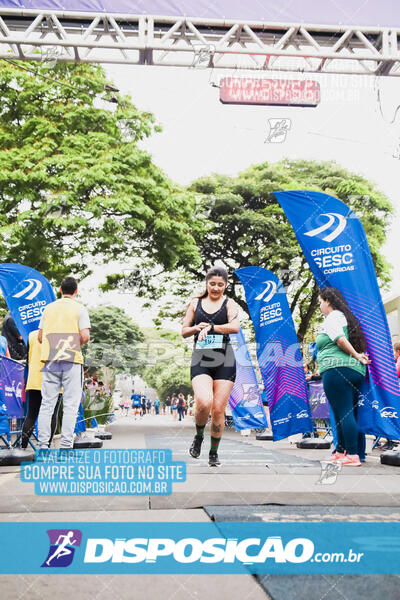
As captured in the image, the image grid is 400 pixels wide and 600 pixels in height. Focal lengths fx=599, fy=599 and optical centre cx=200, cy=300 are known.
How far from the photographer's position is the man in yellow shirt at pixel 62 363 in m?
5.31

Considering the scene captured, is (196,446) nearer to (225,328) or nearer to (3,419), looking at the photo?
(225,328)

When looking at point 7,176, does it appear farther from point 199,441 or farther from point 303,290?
point 303,290

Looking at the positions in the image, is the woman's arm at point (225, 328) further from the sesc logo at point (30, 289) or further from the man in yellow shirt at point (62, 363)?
the sesc logo at point (30, 289)

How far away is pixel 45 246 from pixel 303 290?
41.2ft

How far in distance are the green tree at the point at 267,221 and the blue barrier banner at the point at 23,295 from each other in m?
13.9

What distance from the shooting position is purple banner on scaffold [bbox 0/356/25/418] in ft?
A: 18.3

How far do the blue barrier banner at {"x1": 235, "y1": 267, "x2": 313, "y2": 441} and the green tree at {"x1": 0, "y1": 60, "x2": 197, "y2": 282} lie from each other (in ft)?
19.3

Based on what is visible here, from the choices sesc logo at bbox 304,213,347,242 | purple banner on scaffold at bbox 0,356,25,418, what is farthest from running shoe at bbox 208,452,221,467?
sesc logo at bbox 304,213,347,242

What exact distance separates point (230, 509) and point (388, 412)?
311 centimetres

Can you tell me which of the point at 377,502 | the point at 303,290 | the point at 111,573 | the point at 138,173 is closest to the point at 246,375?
the point at 138,173

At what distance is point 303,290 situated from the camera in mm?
23797

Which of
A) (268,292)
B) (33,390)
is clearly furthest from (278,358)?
(33,390)

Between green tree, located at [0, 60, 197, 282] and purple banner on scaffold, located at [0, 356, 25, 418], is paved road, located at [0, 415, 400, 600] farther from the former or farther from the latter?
green tree, located at [0, 60, 197, 282]

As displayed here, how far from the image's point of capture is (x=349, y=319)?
543cm
